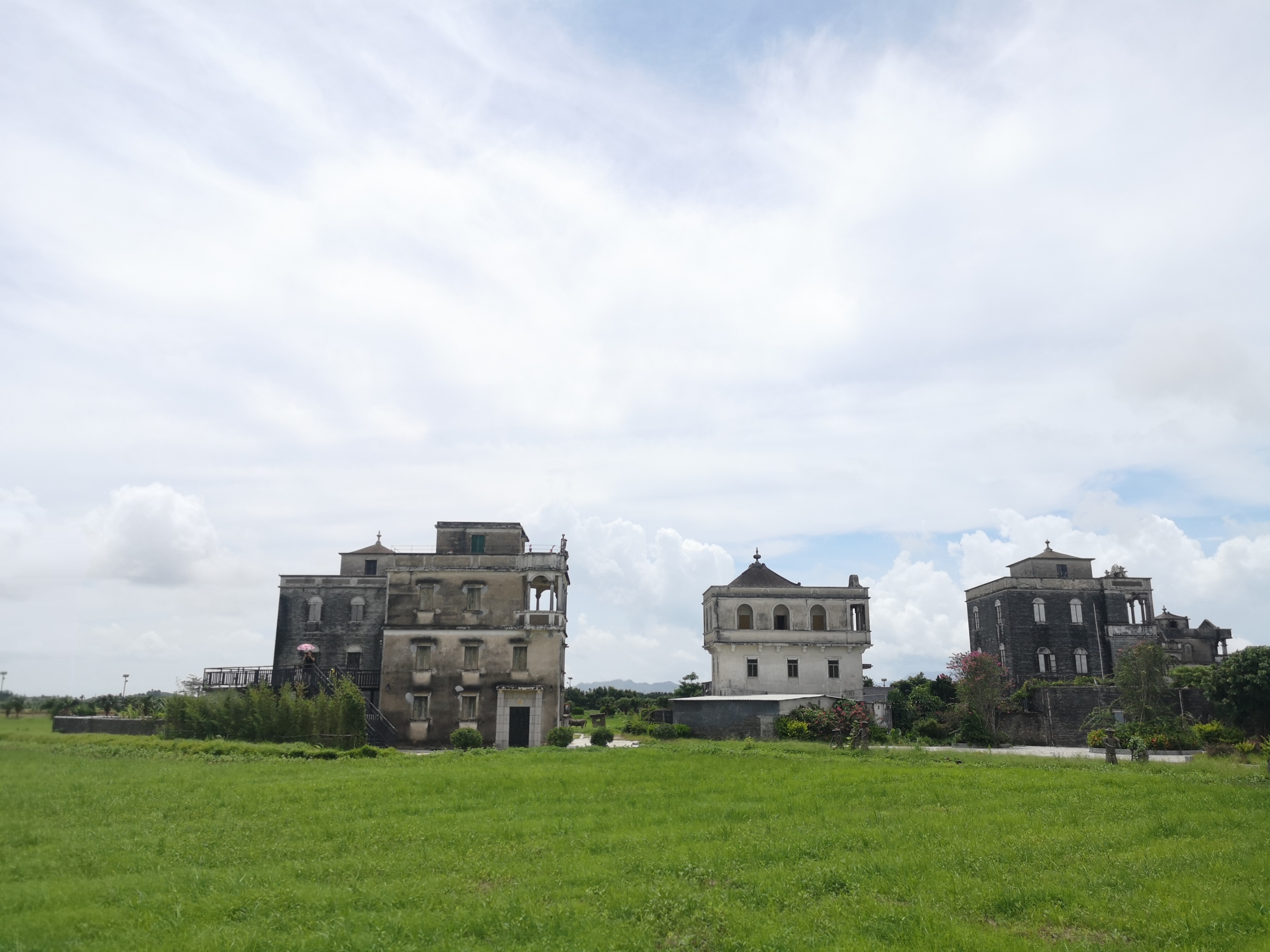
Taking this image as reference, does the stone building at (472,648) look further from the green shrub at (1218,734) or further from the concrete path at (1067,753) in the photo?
the green shrub at (1218,734)

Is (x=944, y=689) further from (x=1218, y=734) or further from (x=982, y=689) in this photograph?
(x=1218, y=734)

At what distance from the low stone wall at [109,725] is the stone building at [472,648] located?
12980 millimetres

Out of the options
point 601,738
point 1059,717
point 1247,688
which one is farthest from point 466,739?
point 1247,688

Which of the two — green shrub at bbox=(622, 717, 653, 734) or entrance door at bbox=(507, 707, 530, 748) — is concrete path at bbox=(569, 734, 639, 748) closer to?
green shrub at bbox=(622, 717, 653, 734)

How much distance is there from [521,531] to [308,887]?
34.7 m

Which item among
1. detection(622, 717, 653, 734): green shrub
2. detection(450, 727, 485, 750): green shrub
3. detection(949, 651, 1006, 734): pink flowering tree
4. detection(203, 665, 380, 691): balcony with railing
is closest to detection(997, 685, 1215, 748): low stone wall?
detection(949, 651, 1006, 734): pink flowering tree

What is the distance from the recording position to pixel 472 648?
44500mm

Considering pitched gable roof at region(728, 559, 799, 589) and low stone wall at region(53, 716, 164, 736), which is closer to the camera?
low stone wall at region(53, 716, 164, 736)

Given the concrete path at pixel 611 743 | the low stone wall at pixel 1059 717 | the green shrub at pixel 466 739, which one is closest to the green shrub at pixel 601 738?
the concrete path at pixel 611 743

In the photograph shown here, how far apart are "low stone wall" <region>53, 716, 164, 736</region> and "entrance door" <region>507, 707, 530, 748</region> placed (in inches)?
627

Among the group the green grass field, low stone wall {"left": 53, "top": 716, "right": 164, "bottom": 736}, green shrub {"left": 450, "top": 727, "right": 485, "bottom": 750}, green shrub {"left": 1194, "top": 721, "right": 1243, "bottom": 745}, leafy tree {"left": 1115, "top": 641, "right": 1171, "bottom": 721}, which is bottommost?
the green grass field

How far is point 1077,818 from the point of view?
1825cm

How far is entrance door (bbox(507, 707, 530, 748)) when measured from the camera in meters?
43.6

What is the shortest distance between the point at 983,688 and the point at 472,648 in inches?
1036
